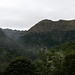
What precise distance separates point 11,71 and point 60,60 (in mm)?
17347

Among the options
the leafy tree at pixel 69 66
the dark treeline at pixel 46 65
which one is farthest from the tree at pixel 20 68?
the leafy tree at pixel 69 66

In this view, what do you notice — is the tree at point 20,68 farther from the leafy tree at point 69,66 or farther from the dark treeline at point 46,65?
the leafy tree at point 69,66

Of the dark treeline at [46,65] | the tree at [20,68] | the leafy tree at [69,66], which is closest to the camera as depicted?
the dark treeline at [46,65]

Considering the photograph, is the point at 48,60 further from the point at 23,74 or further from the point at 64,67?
the point at 23,74

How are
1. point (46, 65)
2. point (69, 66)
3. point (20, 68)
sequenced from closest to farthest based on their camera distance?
point (46, 65), point (69, 66), point (20, 68)

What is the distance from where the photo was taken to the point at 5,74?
7850 cm

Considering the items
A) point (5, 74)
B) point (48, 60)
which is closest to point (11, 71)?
point (5, 74)

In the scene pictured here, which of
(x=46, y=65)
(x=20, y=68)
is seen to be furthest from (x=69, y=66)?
(x=20, y=68)

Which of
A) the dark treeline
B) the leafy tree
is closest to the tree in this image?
the dark treeline

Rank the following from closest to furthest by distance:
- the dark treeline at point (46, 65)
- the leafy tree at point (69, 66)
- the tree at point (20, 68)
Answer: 1. the dark treeline at point (46, 65)
2. the leafy tree at point (69, 66)
3. the tree at point (20, 68)

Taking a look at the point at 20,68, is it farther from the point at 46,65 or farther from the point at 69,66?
the point at 69,66

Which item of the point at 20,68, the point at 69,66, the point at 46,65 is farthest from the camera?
the point at 20,68

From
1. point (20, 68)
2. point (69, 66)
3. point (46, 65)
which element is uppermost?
point (46, 65)

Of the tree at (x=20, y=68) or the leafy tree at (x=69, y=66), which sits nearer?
the leafy tree at (x=69, y=66)
